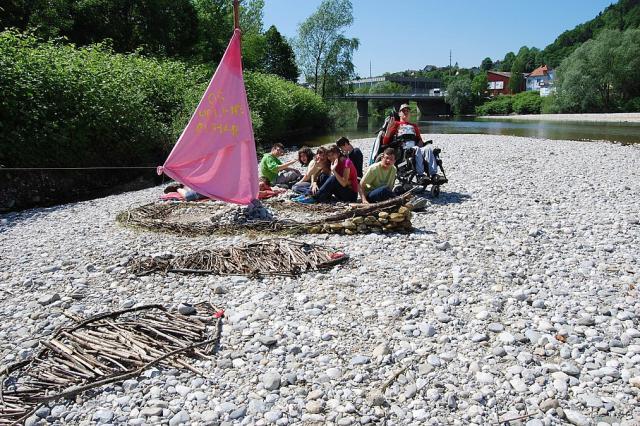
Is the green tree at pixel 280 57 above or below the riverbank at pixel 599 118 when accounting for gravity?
above

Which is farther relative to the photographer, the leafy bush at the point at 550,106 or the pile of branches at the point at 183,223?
the leafy bush at the point at 550,106

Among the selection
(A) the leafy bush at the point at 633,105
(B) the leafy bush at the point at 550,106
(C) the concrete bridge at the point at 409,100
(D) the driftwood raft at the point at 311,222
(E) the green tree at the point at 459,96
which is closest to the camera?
(D) the driftwood raft at the point at 311,222

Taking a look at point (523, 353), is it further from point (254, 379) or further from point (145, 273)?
point (145, 273)

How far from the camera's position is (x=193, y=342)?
489 cm

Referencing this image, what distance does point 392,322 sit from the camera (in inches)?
209

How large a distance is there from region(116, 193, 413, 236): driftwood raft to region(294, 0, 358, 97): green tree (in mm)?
52748

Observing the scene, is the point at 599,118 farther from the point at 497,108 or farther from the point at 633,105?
the point at 497,108

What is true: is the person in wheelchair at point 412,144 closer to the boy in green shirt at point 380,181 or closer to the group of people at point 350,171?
the group of people at point 350,171

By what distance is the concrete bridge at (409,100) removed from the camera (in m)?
87.9

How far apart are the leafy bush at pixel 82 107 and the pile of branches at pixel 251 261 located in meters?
8.71

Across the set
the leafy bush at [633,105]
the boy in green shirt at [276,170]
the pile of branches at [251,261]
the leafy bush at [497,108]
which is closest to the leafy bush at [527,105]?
the leafy bush at [497,108]

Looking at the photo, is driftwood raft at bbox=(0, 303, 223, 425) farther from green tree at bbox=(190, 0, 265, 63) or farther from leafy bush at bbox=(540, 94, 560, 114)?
leafy bush at bbox=(540, 94, 560, 114)

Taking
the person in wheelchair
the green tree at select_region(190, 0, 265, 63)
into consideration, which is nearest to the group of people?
the person in wheelchair

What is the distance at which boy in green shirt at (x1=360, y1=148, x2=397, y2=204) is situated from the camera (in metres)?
9.80
